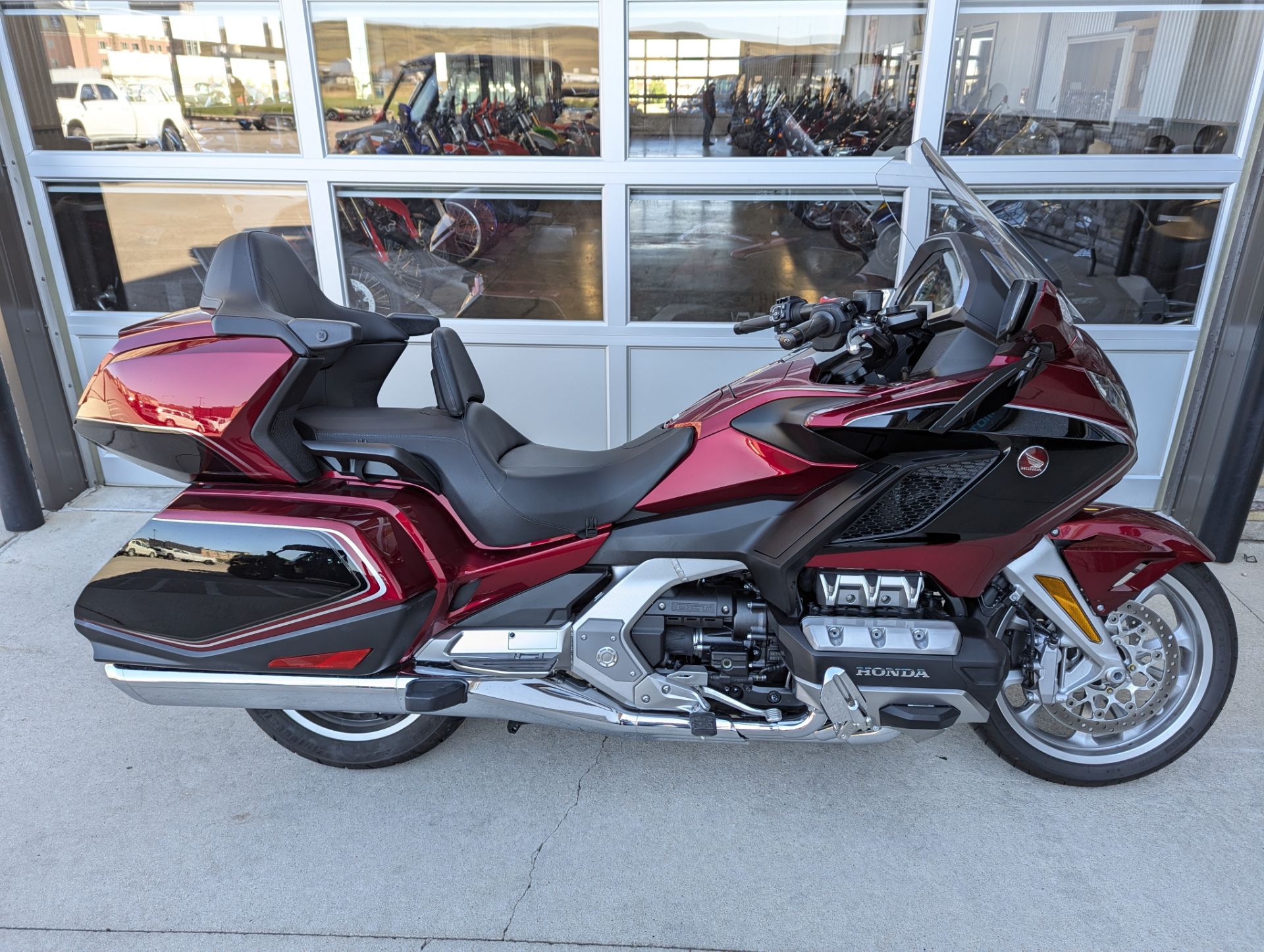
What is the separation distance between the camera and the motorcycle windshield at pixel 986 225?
6.00ft

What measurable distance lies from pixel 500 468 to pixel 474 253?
2.17 meters

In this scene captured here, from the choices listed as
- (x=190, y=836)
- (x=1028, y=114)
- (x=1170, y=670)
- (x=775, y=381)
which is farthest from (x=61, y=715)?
(x=1028, y=114)

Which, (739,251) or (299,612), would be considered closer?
(299,612)

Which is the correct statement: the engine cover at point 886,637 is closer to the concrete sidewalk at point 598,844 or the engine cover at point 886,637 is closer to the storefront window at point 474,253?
the concrete sidewalk at point 598,844

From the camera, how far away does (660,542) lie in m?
1.95

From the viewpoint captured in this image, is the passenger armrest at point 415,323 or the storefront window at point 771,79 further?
the storefront window at point 771,79

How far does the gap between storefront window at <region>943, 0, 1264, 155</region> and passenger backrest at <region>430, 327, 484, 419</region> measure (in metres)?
2.45

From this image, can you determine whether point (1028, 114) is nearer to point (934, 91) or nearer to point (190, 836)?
point (934, 91)

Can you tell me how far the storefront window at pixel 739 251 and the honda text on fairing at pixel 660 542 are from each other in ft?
4.87

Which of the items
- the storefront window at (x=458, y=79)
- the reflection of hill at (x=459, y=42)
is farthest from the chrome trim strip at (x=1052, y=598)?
the reflection of hill at (x=459, y=42)

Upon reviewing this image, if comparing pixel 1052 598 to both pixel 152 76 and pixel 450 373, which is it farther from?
pixel 152 76

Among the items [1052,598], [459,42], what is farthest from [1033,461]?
[459,42]

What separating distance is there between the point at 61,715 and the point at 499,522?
69.0 inches

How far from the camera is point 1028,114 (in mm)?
3490
